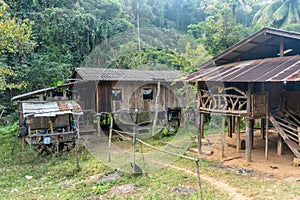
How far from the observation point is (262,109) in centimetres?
907

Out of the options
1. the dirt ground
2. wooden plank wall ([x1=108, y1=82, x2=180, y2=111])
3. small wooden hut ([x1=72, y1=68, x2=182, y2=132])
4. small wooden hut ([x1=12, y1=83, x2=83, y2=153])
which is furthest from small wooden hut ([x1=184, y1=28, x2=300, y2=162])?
small wooden hut ([x1=12, y1=83, x2=83, y2=153])

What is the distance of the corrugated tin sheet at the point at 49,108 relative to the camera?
36.3 feet

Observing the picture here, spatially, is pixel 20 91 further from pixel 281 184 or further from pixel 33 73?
pixel 281 184

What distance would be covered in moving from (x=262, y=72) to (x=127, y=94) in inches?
345

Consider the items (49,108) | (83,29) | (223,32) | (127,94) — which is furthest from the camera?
(83,29)

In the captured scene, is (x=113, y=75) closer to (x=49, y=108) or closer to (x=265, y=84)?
(x=49, y=108)

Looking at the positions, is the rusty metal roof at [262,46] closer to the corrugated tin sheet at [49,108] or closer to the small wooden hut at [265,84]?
the small wooden hut at [265,84]

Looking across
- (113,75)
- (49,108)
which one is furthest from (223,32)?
(49,108)

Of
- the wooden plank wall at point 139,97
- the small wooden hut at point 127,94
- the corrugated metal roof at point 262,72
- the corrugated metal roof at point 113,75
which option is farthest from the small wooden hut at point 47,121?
the corrugated metal roof at point 262,72

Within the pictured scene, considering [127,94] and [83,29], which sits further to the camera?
[83,29]

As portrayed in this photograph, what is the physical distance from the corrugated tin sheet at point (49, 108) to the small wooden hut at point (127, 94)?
2.10 metres

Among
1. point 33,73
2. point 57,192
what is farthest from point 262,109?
point 33,73

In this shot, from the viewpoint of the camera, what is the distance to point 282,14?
72.5ft

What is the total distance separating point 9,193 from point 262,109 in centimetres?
859
